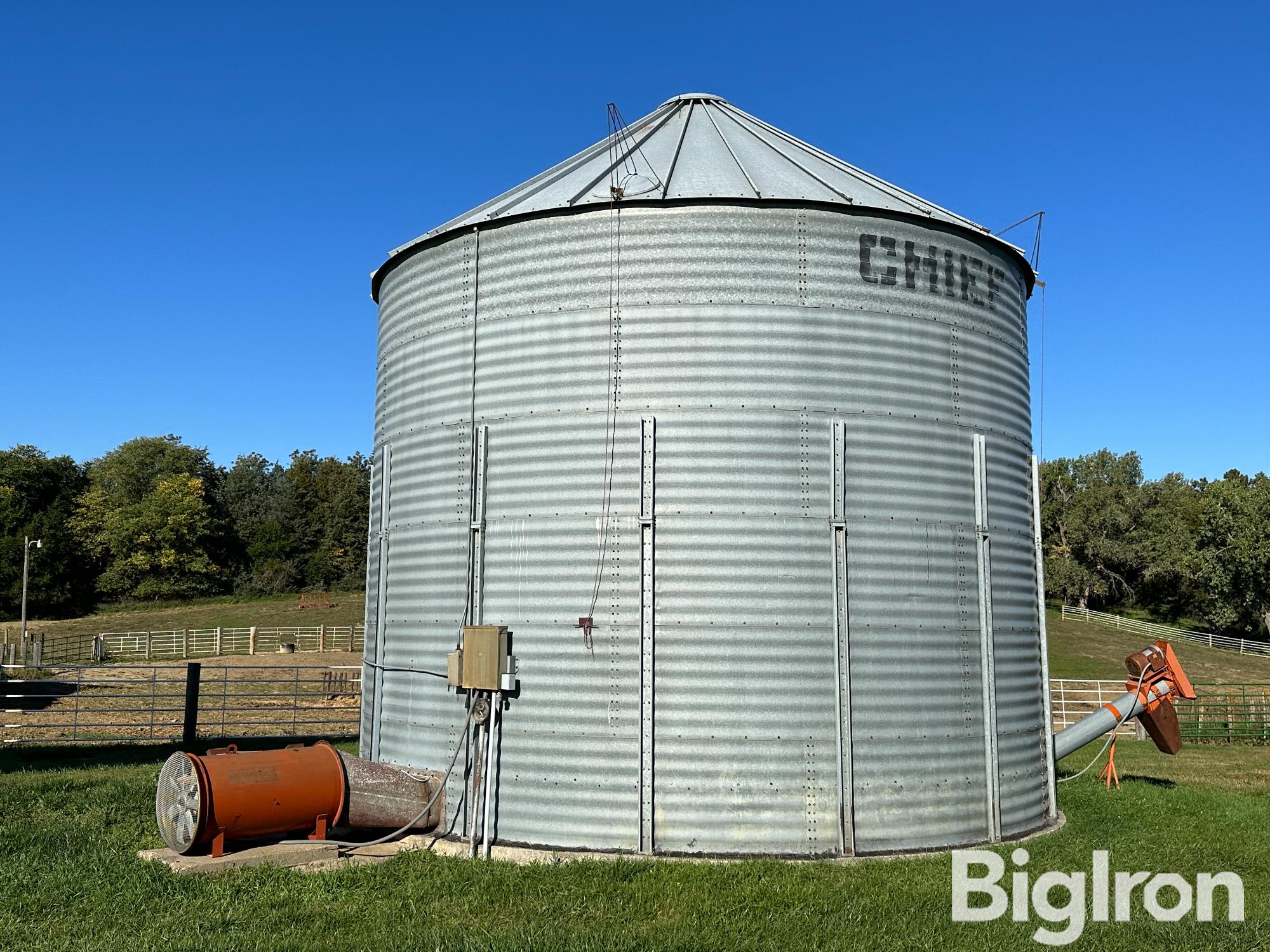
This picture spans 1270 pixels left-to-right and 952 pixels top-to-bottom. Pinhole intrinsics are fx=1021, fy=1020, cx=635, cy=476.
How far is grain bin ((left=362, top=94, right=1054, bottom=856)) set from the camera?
955 centimetres

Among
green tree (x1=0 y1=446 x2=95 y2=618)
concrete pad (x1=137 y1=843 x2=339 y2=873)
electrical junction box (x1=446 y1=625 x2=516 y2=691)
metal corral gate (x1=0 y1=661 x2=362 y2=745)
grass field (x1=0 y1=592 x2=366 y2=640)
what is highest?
green tree (x1=0 y1=446 x2=95 y2=618)

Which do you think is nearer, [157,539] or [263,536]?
[157,539]

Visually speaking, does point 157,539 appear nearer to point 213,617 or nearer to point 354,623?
point 213,617

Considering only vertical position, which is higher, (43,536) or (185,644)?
(43,536)

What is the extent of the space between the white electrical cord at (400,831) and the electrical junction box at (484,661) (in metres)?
0.42

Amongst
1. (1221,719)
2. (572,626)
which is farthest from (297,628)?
(572,626)

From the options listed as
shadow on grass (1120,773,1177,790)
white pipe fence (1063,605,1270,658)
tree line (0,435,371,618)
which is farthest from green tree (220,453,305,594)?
shadow on grass (1120,773,1177,790)

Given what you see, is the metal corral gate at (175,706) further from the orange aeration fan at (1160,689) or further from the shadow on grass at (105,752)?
the orange aeration fan at (1160,689)

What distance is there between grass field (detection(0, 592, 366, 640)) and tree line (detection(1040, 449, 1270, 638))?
45990 mm

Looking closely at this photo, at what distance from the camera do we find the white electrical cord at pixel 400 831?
9.63 m

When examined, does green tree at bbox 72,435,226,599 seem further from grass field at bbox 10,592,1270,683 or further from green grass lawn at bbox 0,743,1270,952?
green grass lawn at bbox 0,743,1270,952

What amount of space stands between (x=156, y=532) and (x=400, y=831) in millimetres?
70629

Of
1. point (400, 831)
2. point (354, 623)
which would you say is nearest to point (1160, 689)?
point (400, 831)

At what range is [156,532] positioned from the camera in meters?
73.0
